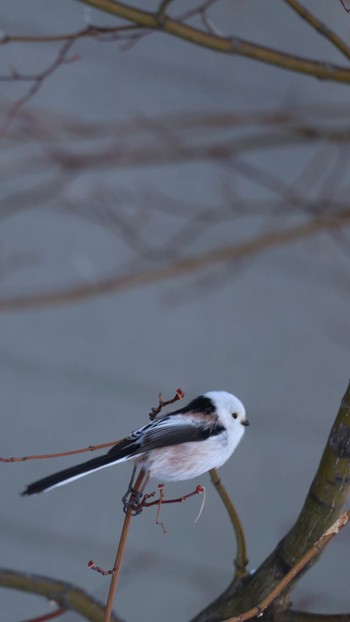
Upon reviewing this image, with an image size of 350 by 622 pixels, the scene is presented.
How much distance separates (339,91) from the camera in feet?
7.41

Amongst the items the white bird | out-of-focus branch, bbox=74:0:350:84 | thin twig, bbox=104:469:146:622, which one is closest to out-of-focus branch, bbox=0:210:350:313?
out-of-focus branch, bbox=74:0:350:84

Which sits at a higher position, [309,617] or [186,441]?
[186,441]

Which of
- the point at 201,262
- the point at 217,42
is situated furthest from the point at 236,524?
the point at 201,262

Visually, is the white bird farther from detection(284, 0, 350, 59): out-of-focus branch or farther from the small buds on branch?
detection(284, 0, 350, 59): out-of-focus branch

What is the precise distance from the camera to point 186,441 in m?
0.86

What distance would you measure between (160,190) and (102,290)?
0.52 m

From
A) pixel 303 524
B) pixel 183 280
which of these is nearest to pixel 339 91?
pixel 183 280

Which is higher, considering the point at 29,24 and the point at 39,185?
the point at 29,24

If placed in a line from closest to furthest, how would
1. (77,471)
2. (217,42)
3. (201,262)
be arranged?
(77,471), (217,42), (201,262)

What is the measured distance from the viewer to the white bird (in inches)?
32.3

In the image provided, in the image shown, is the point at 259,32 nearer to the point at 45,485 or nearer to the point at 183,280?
the point at 183,280

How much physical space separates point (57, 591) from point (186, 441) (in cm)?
21

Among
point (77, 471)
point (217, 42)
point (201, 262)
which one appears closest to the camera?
point (77, 471)

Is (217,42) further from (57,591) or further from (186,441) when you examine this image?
(57,591)
